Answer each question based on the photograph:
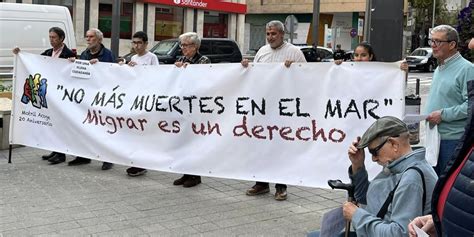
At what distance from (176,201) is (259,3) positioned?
51100mm

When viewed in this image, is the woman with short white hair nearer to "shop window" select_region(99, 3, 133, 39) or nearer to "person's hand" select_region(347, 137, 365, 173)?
"person's hand" select_region(347, 137, 365, 173)

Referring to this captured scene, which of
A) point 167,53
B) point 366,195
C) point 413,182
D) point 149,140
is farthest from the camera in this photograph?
point 167,53

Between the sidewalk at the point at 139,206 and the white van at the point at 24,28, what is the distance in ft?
23.5

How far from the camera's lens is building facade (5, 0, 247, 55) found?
33.9m

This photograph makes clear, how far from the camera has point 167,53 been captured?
19.2 m

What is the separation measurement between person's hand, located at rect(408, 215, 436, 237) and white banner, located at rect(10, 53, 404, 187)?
2555mm

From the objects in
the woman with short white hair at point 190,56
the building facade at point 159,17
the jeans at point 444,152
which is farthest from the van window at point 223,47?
the jeans at point 444,152

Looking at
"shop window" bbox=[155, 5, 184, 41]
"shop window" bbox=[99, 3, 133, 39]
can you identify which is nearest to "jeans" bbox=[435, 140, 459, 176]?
"shop window" bbox=[99, 3, 133, 39]

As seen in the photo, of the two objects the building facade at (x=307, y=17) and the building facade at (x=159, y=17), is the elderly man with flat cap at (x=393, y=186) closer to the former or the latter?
the building facade at (x=159, y=17)

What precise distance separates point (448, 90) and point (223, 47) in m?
16.1

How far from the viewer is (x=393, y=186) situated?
2.75 metres

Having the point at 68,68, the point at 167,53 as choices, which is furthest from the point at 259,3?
the point at 68,68

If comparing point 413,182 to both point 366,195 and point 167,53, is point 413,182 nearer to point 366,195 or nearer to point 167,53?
point 366,195

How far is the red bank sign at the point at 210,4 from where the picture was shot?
1540 inches
